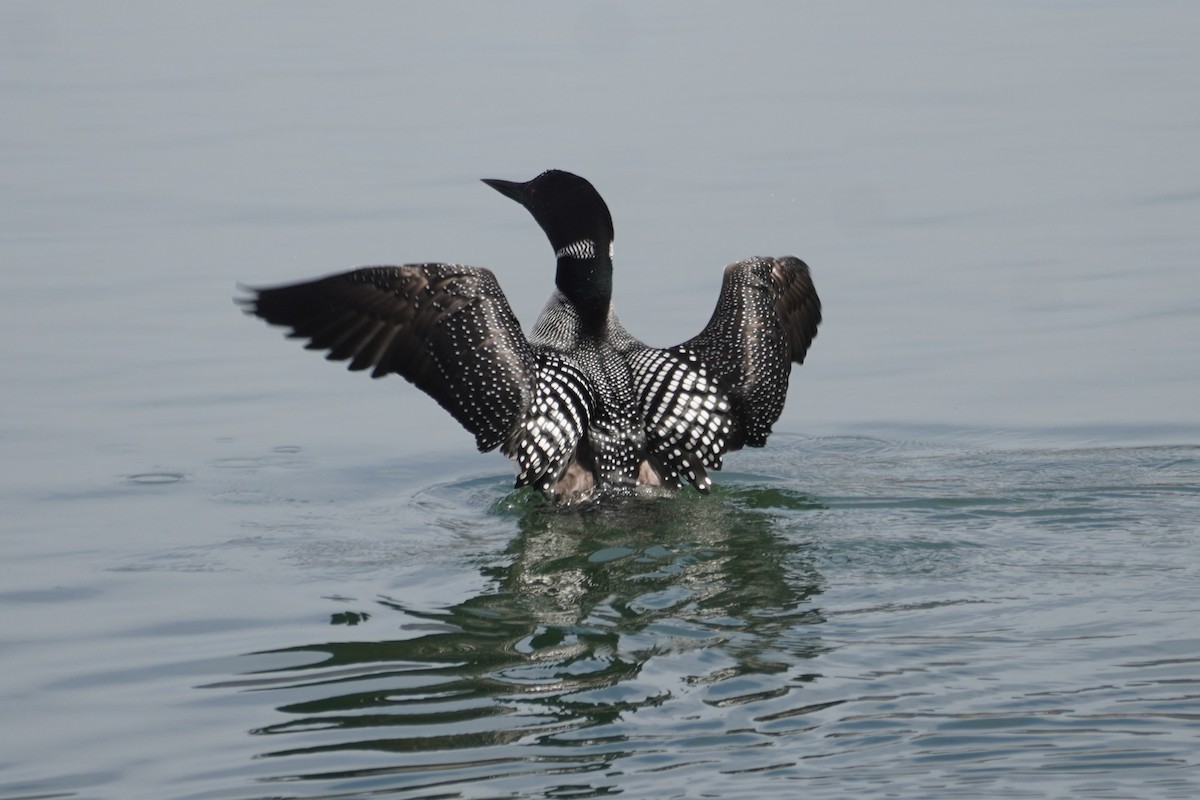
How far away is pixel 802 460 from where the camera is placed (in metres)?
8.19

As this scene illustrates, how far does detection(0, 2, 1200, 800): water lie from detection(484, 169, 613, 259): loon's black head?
1031 millimetres

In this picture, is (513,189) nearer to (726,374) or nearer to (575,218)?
(575,218)

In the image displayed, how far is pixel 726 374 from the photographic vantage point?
7574 mm

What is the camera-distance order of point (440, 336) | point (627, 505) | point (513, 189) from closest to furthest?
point (440, 336) → point (627, 505) → point (513, 189)

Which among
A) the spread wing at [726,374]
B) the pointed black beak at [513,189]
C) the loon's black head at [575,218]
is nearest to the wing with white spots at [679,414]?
the spread wing at [726,374]

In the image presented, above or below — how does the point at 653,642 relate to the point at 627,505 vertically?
below

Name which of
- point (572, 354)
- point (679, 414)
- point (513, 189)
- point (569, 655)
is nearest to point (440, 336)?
point (572, 354)

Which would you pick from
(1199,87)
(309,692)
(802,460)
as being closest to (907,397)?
(802,460)

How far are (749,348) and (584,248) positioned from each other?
82 cm

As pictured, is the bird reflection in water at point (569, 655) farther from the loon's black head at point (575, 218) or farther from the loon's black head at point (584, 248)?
the loon's black head at point (575, 218)

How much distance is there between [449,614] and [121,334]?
177 inches

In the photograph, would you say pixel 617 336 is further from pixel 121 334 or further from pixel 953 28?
pixel 953 28

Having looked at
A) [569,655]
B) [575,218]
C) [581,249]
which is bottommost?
[569,655]

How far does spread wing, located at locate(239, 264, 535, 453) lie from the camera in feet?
22.4
